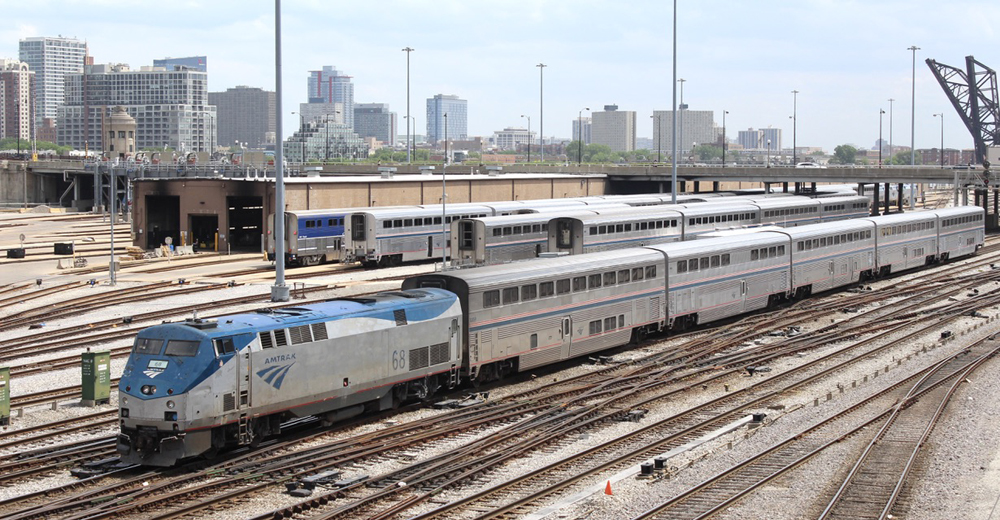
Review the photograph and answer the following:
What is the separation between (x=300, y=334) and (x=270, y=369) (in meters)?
1.03

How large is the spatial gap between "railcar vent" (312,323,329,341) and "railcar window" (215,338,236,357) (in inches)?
80.2

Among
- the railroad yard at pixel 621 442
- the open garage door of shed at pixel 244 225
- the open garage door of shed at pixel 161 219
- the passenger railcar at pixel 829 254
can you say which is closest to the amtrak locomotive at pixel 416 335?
Answer: the passenger railcar at pixel 829 254

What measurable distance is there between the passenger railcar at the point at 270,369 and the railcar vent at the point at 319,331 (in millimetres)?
24

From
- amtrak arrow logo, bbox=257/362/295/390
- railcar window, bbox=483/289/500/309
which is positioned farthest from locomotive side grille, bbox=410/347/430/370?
amtrak arrow logo, bbox=257/362/295/390

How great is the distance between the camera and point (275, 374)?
67.6 ft

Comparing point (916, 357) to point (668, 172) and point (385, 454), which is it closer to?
point (385, 454)

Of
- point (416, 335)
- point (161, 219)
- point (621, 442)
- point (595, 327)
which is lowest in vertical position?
point (621, 442)

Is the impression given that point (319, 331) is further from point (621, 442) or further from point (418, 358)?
point (621, 442)

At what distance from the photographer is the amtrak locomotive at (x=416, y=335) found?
63.7 feet

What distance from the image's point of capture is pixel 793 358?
106ft

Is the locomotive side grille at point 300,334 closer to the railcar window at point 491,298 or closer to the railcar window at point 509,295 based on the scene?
the railcar window at point 491,298

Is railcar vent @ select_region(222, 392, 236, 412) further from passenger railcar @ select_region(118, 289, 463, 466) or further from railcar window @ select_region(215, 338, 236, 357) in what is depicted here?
railcar window @ select_region(215, 338, 236, 357)

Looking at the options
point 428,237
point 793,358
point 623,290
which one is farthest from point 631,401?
point 428,237

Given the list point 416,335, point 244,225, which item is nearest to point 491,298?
point 416,335
